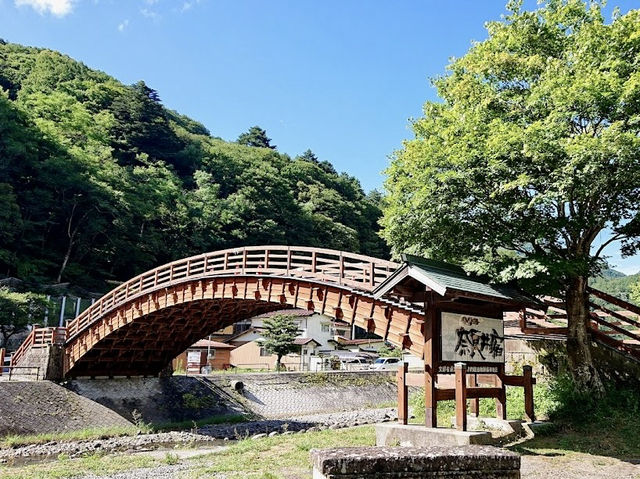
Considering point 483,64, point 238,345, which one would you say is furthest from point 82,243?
point 483,64

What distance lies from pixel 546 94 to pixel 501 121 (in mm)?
1222

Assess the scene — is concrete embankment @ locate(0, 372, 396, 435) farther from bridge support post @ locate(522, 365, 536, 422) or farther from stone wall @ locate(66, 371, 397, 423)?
bridge support post @ locate(522, 365, 536, 422)

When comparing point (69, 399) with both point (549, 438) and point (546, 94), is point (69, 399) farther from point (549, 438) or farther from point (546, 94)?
point (546, 94)

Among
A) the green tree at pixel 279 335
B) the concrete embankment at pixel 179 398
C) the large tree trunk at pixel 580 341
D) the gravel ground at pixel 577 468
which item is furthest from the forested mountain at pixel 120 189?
the gravel ground at pixel 577 468

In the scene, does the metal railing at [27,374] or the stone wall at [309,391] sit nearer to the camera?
the metal railing at [27,374]

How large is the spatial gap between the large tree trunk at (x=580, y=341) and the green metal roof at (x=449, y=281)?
5.47ft

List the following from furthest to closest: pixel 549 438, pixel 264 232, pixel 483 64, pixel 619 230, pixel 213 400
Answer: pixel 264 232 → pixel 213 400 → pixel 483 64 → pixel 619 230 → pixel 549 438

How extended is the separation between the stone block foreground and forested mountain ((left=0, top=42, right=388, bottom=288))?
44759 mm

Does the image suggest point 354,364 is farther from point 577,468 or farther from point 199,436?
point 577,468

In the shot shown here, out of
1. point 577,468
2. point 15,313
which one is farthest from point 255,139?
point 577,468

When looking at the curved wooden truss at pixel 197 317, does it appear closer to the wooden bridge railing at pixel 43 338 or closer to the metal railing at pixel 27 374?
the wooden bridge railing at pixel 43 338

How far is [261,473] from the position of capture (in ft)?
33.3

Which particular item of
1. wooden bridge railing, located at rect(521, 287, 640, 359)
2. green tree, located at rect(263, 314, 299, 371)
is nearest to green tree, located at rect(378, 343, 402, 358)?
green tree, located at rect(263, 314, 299, 371)

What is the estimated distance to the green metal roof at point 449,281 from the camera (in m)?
10.9
